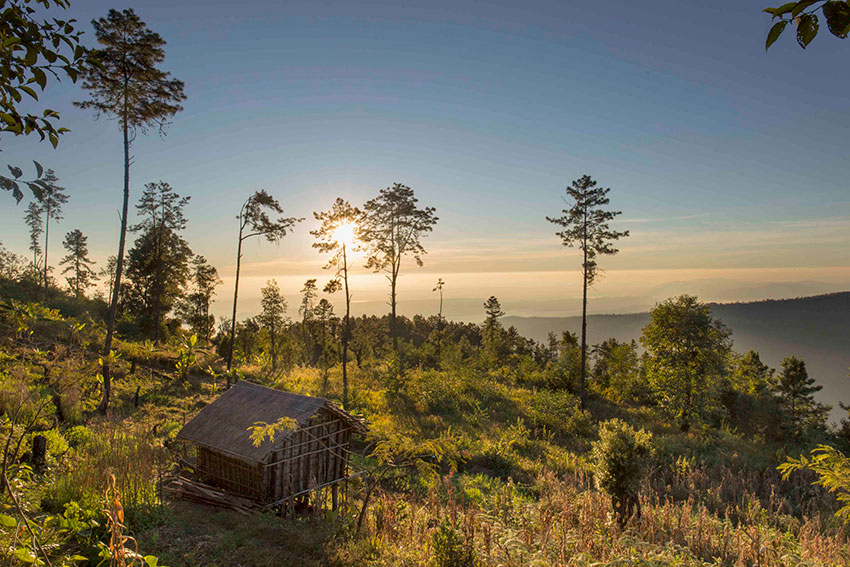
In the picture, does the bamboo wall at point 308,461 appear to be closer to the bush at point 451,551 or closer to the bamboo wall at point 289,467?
the bamboo wall at point 289,467

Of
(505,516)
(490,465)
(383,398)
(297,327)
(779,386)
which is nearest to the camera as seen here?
(505,516)

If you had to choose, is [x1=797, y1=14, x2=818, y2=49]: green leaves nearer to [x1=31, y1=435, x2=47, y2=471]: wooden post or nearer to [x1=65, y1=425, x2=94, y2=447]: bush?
[x1=31, y1=435, x2=47, y2=471]: wooden post

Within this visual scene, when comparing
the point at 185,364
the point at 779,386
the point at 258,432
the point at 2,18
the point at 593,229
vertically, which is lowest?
the point at 779,386

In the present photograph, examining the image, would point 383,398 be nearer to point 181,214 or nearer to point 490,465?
point 490,465

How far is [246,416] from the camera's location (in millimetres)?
11117

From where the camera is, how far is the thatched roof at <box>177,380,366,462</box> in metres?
10.4

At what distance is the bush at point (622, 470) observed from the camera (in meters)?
9.80

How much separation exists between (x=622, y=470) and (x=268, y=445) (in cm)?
865

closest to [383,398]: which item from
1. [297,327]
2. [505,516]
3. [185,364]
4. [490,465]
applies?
[490,465]

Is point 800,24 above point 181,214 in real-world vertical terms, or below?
below

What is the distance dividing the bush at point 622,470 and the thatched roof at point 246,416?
6.32m

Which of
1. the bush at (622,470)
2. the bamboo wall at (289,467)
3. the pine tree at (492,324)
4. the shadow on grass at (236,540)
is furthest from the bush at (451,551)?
the pine tree at (492,324)

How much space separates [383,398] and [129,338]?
26472mm

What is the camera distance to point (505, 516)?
31.6ft
